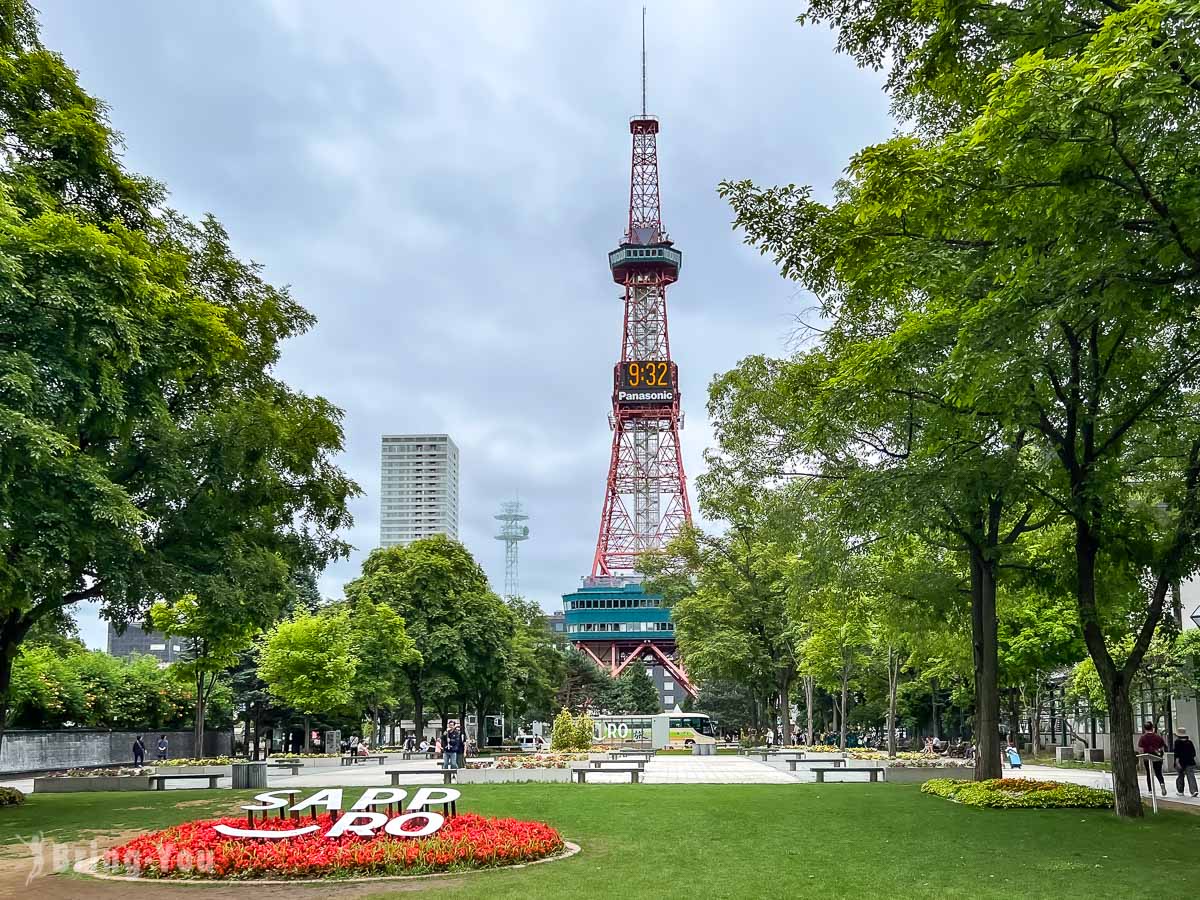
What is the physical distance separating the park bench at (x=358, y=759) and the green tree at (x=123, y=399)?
60.1 feet

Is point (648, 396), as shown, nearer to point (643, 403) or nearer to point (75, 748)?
point (643, 403)

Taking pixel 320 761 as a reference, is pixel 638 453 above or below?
above

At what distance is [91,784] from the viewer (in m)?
27.8

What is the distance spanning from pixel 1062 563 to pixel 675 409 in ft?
312

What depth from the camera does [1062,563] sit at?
20562 millimetres

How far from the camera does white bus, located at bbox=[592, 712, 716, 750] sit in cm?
6444

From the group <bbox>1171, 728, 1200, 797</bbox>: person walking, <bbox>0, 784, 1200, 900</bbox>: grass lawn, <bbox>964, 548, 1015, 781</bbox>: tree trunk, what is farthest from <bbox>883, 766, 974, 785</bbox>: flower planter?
<bbox>964, 548, 1015, 781</bbox>: tree trunk

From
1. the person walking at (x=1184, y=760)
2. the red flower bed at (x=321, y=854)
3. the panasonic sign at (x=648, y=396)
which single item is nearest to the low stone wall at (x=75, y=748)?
the red flower bed at (x=321, y=854)

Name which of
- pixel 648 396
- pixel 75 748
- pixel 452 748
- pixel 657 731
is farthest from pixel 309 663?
pixel 648 396

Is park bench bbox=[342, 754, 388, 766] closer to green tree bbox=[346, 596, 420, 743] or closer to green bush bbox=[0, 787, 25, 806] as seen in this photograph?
green tree bbox=[346, 596, 420, 743]

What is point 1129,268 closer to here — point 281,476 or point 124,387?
point 124,387

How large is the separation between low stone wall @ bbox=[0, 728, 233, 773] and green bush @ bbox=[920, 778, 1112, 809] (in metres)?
29.1

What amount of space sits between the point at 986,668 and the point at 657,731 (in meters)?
45.4

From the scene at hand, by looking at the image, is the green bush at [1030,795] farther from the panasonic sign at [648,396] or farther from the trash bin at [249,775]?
the panasonic sign at [648,396]
